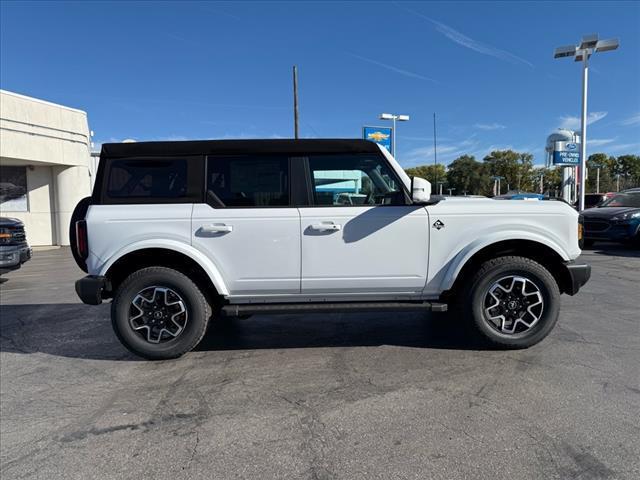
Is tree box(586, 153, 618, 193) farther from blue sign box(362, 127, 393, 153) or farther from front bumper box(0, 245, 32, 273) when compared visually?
front bumper box(0, 245, 32, 273)

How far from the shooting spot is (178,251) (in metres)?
3.81

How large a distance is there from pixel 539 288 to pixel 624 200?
36.7ft

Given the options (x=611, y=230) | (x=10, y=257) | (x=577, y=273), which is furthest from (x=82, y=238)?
(x=611, y=230)

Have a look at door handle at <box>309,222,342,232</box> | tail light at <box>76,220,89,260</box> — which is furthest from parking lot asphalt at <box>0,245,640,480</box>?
door handle at <box>309,222,342,232</box>

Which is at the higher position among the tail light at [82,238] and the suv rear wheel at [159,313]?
the tail light at [82,238]

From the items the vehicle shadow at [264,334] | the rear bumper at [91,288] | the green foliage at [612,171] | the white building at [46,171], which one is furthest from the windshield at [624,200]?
the green foliage at [612,171]

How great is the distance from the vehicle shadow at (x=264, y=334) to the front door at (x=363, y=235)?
76 cm

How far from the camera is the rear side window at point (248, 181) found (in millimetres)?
3945

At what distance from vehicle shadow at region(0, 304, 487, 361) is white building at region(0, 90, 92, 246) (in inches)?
457

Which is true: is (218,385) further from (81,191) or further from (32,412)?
(81,191)

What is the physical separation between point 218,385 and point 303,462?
4.17 ft

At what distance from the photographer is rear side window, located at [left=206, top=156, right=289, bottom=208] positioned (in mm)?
3945

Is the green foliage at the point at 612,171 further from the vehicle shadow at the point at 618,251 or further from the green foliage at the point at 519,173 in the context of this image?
the vehicle shadow at the point at 618,251

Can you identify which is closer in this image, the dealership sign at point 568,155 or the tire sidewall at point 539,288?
the tire sidewall at point 539,288
